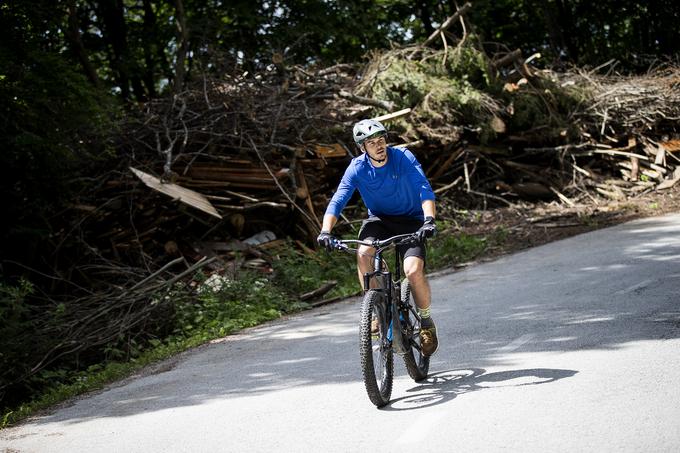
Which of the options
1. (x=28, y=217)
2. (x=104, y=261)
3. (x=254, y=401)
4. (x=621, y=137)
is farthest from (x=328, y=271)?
(x=621, y=137)

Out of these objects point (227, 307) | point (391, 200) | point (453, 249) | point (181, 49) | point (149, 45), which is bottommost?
point (453, 249)

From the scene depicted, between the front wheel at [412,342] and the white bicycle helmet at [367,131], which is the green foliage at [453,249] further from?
the white bicycle helmet at [367,131]

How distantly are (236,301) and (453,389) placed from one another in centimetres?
571

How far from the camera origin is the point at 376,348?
5973 millimetres

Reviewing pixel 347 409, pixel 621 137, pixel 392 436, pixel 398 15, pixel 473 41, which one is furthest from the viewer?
pixel 398 15

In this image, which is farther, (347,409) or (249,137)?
(249,137)

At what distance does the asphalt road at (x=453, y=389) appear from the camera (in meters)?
5.00

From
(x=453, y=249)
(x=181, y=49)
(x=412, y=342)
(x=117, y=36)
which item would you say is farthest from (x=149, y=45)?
(x=412, y=342)

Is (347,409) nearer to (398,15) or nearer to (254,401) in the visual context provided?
(254,401)

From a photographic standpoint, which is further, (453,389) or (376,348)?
(453,389)

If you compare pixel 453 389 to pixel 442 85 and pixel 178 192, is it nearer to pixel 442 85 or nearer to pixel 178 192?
pixel 178 192

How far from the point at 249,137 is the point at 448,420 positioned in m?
9.58

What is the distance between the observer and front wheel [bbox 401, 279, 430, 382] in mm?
6344

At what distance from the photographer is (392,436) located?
5.12m
